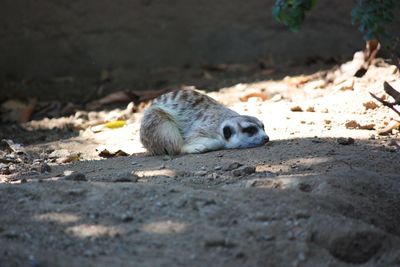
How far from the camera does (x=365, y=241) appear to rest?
3.25m

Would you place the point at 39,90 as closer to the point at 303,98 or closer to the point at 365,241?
the point at 303,98

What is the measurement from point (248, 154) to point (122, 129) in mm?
1880

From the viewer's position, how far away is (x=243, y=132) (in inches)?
212

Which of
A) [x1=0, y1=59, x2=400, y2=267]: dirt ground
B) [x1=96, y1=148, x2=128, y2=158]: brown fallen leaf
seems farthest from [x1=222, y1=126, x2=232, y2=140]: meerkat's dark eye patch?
[x1=96, y1=148, x2=128, y2=158]: brown fallen leaf

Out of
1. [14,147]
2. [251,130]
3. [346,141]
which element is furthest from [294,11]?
[14,147]

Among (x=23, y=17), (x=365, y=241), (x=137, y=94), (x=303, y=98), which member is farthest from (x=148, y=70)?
(x=365, y=241)

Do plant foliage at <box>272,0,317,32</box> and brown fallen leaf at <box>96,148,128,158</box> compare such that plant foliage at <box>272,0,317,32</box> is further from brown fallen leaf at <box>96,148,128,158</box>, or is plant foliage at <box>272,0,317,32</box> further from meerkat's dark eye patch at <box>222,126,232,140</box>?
brown fallen leaf at <box>96,148,128,158</box>

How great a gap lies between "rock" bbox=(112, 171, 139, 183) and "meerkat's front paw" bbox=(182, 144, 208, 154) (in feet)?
3.96

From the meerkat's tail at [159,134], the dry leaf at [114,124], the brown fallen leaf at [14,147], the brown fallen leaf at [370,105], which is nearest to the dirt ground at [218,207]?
the meerkat's tail at [159,134]

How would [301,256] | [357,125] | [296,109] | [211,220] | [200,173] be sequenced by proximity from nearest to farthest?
[301,256], [211,220], [200,173], [357,125], [296,109]

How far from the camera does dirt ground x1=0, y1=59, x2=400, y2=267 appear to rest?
3033 millimetres

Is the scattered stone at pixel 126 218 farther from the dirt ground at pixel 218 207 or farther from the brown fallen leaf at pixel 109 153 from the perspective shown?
the brown fallen leaf at pixel 109 153

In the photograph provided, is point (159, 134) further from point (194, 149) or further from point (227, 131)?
point (227, 131)

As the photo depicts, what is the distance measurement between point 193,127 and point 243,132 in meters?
0.59
